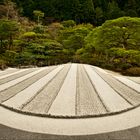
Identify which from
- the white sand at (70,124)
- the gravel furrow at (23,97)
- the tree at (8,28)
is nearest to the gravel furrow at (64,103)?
the white sand at (70,124)

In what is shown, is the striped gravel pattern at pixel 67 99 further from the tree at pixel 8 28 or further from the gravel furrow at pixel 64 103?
the tree at pixel 8 28

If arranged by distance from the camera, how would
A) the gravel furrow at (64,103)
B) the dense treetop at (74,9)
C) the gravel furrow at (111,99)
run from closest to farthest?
the gravel furrow at (64,103) < the gravel furrow at (111,99) < the dense treetop at (74,9)

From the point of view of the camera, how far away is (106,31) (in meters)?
11.3

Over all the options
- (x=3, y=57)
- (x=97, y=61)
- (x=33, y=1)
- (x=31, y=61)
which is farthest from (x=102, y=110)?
(x=33, y=1)

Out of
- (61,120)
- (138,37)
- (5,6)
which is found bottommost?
(61,120)

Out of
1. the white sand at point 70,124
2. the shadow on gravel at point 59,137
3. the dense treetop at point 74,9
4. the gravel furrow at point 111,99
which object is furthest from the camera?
the dense treetop at point 74,9

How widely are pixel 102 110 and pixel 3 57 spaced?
A: 11.7 m

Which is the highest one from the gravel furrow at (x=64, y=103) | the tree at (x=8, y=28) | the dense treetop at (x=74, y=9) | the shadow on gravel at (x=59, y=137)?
the dense treetop at (x=74, y=9)

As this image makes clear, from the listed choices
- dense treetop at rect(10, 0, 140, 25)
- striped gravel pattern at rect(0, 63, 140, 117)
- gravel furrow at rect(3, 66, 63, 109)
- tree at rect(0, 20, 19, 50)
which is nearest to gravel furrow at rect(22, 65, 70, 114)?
striped gravel pattern at rect(0, 63, 140, 117)

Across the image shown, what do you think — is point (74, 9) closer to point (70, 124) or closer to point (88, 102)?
point (88, 102)

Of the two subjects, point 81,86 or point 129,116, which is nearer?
point 129,116

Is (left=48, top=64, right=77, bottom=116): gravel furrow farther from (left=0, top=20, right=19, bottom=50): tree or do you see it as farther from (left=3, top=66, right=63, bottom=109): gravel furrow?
(left=0, top=20, right=19, bottom=50): tree

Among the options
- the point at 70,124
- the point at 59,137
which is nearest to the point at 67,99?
the point at 70,124

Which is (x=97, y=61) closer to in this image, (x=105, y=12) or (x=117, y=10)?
(x=117, y=10)
